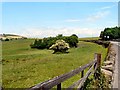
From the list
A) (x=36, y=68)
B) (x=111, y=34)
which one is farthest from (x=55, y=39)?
(x=111, y=34)

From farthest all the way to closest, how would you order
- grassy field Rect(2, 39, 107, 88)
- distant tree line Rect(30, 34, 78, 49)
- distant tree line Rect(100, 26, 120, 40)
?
distant tree line Rect(100, 26, 120, 40)
distant tree line Rect(30, 34, 78, 49)
grassy field Rect(2, 39, 107, 88)

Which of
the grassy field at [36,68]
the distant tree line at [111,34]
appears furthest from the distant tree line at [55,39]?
the distant tree line at [111,34]

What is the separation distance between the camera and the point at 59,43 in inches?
1804

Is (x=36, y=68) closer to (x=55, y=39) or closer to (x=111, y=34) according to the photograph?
(x=55, y=39)

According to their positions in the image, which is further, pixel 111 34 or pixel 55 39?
pixel 111 34

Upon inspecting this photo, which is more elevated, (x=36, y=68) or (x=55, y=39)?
(x=55, y=39)

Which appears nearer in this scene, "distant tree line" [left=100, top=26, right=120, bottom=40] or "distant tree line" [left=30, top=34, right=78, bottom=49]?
"distant tree line" [left=30, top=34, right=78, bottom=49]

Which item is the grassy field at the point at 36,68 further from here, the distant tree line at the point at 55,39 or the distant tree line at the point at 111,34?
the distant tree line at the point at 111,34

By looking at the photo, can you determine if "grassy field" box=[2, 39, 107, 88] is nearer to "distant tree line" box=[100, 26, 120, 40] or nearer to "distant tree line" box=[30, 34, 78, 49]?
"distant tree line" box=[30, 34, 78, 49]

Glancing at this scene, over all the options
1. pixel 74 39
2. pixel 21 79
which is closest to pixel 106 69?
pixel 21 79

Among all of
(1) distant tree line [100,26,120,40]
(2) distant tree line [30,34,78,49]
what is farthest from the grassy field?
(1) distant tree line [100,26,120,40]

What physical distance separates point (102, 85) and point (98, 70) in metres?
2.33

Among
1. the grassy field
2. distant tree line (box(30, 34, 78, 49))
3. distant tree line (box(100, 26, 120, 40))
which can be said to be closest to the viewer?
the grassy field

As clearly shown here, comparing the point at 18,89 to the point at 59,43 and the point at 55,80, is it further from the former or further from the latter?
the point at 59,43
